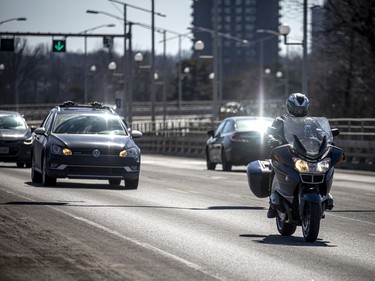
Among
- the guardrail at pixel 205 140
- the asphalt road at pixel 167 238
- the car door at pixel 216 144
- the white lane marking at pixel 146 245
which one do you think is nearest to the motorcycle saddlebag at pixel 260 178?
the asphalt road at pixel 167 238

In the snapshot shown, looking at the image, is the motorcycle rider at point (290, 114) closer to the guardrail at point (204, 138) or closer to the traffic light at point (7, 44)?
the guardrail at point (204, 138)

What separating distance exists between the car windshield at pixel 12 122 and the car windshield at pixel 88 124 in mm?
10454

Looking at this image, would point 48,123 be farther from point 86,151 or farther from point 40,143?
point 86,151

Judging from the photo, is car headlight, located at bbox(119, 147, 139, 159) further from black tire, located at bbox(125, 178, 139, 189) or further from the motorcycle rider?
the motorcycle rider

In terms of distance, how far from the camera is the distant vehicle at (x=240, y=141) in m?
34.7

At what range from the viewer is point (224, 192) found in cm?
2472

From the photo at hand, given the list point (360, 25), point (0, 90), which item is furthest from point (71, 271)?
point (0, 90)

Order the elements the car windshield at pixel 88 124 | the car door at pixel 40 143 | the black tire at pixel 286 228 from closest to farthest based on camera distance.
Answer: the black tire at pixel 286 228, the car door at pixel 40 143, the car windshield at pixel 88 124

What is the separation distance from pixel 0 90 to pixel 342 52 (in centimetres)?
9362

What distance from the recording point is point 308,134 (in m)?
14.7

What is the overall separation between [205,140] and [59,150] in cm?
3094

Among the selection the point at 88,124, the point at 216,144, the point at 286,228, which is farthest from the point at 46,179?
the point at 216,144

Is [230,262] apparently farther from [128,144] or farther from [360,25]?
[360,25]

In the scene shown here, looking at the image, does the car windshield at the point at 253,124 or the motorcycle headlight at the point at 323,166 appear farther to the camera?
the car windshield at the point at 253,124
